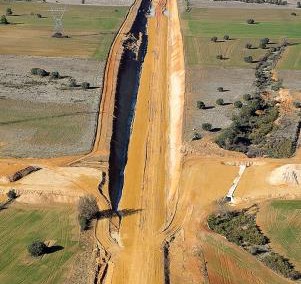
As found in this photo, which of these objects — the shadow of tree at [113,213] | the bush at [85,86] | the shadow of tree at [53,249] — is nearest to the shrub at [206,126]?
the shadow of tree at [113,213]

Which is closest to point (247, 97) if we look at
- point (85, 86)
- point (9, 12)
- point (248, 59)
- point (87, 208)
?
point (248, 59)

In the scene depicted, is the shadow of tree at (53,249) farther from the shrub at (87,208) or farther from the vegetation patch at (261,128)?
the vegetation patch at (261,128)

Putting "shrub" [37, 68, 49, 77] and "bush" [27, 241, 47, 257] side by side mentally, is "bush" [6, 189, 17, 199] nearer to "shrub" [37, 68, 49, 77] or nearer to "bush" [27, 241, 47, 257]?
"bush" [27, 241, 47, 257]

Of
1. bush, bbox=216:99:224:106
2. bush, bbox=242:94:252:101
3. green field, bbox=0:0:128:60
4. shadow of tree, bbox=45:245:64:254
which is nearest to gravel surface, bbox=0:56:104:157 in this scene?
green field, bbox=0:0:128:60

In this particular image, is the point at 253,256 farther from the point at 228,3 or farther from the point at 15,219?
the point at 228,3

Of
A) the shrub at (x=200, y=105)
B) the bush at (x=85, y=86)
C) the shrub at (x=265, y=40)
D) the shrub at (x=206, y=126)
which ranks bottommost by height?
the shrub at (x=206, y=126)

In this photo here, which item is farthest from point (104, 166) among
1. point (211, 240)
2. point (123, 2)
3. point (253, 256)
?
point (123, 2)
